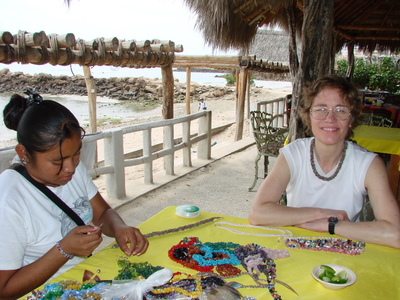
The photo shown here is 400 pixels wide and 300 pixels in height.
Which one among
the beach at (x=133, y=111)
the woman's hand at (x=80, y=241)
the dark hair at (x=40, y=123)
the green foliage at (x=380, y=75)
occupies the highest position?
the green foliage at (x=380, y=75)

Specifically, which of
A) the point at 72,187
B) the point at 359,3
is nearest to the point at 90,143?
the point at 72,187

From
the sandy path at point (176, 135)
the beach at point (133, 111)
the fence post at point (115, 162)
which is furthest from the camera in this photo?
the beach at point (133, 111)

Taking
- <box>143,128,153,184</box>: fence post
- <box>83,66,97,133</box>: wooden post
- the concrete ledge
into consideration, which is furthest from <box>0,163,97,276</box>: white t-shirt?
<box>83,66,97,133</box>: wooden post

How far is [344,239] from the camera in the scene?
1.57 metres

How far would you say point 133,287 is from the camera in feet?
3.62

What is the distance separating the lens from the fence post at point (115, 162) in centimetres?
424

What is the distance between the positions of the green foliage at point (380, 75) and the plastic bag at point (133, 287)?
1423 cm

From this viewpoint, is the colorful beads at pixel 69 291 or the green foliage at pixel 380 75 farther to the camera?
the green foliage at pixel 380 75

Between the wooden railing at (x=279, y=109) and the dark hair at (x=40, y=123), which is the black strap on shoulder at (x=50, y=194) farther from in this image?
the wooden railing at (x=279, y=109)

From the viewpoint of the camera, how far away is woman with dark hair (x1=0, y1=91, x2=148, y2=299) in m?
1.24

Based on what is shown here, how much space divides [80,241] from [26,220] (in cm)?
25

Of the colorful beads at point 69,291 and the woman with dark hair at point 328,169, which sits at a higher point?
the woman with dark hair at point 328,169

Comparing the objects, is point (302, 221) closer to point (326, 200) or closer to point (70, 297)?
point (326, 200)

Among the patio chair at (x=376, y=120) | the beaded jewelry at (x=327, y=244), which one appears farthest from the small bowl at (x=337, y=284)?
the patio chair at (x=376, y=120)
